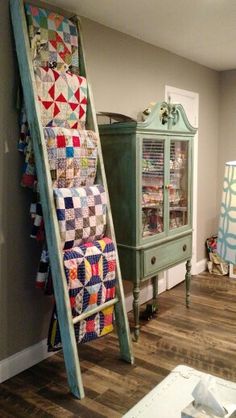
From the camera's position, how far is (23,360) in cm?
251

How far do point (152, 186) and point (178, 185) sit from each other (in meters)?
0.46

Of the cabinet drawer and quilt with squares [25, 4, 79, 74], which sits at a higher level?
quilt with squares [25, 4, 79, 74]

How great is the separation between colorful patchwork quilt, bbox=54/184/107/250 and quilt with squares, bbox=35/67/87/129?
0.45 m

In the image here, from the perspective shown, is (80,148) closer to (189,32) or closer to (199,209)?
(189,32)

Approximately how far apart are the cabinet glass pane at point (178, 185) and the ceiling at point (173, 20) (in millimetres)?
879

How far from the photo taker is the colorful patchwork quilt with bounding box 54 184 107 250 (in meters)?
2.25

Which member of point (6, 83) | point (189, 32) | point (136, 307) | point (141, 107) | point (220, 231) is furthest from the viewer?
point (141, 107)

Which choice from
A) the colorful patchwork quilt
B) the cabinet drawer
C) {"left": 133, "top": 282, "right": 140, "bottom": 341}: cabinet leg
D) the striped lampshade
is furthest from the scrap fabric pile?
the striped lampshade

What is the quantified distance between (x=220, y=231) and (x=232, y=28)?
7.68 ft

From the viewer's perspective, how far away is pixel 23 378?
2424 millimetres

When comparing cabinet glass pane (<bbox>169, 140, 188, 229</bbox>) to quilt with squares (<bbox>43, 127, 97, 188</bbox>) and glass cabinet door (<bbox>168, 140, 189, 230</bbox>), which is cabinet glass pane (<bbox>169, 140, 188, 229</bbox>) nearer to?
glass cabinet door (<bbox>168, 140, 189, 230</bbox>)

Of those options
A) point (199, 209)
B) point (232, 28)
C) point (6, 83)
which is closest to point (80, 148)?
point (6, 83)

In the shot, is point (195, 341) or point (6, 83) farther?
point (195, 341)

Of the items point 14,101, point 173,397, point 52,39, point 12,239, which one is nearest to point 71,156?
point 14,101
